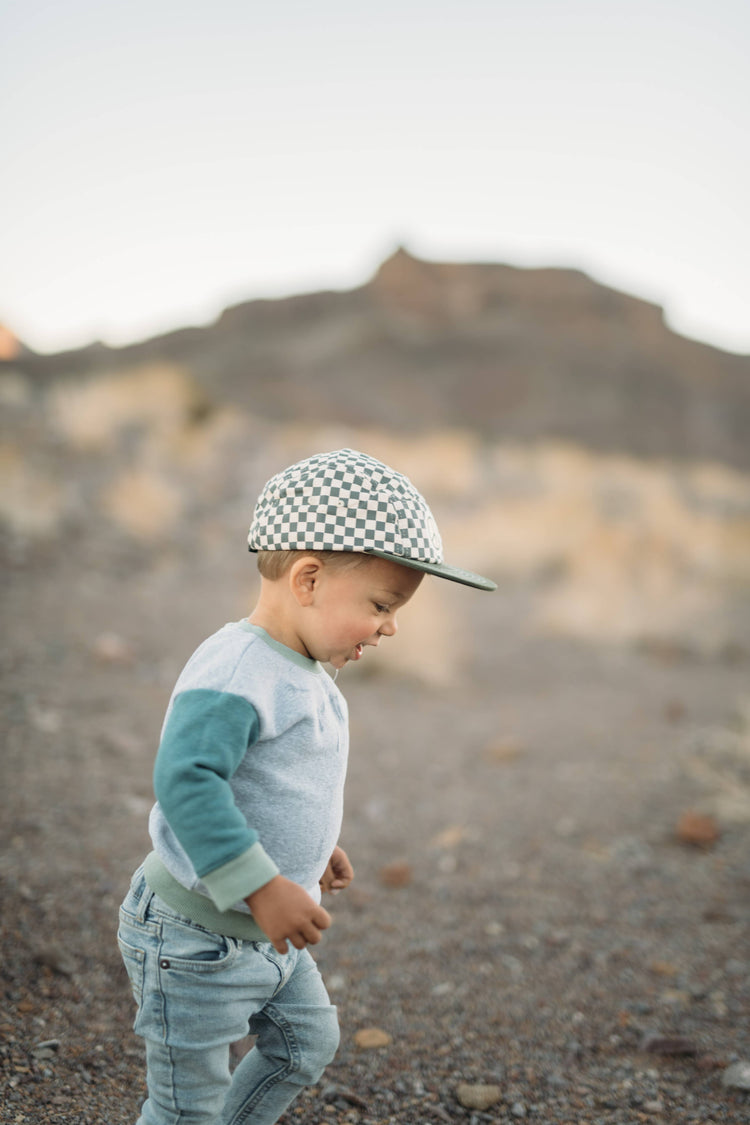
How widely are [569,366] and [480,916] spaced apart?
112ft

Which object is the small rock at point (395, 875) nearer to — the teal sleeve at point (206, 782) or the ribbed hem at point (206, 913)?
the ribbed hem at point (206, 913)

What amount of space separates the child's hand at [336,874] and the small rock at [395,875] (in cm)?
163

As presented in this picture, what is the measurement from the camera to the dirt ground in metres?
1.89

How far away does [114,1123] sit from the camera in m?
1.59

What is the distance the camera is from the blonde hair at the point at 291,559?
1.30 metres

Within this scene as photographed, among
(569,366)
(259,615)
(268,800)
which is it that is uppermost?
(259,615)

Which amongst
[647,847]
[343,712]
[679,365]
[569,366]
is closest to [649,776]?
[647,847]

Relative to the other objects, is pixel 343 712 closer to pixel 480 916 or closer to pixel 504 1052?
pixel 504 1052

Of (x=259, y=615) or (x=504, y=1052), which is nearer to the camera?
(x=259, y=615)

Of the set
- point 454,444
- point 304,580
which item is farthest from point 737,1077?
point 454,444

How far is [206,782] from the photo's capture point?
109cm

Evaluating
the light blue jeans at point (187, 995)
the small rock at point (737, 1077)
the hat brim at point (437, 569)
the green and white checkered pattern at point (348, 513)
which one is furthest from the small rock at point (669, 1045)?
the green and white checkered pattern at point (348, 513)

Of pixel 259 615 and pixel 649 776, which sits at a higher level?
pixel 259 615

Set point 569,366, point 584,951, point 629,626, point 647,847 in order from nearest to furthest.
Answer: point 584,951, point 647,847, point 629,626, point 569,366
